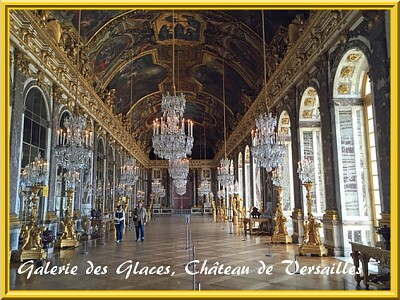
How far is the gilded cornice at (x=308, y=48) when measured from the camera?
7.27m

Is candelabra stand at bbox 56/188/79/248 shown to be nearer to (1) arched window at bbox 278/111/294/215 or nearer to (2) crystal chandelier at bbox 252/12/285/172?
(2) crystal chandelier at bbox 252/12/285/172

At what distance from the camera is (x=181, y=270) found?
5.57 m

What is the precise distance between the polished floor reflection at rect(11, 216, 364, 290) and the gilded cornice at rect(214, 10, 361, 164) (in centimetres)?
522

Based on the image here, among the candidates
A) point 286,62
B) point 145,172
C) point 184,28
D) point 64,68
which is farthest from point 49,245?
point 145,172

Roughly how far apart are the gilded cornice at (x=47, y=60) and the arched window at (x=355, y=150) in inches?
309

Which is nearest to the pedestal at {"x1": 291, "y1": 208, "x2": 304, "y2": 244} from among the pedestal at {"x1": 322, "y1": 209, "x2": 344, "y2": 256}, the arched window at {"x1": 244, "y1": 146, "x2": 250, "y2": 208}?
the pedestal at {"x1": 322, "y1": 209, "x2": 344, "y2": 256}

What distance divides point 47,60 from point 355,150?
917cm

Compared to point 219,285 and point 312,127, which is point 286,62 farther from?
point 219,285

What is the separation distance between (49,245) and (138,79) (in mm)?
12948

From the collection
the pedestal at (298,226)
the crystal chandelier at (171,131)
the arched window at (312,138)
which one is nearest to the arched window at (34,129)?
the crystal chandelier at (171,131)

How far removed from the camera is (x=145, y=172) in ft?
114

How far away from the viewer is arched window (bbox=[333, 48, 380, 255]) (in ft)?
24.0

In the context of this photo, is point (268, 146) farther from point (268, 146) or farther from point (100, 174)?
point (100, 174)

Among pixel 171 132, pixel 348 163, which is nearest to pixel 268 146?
pixel 348 163
